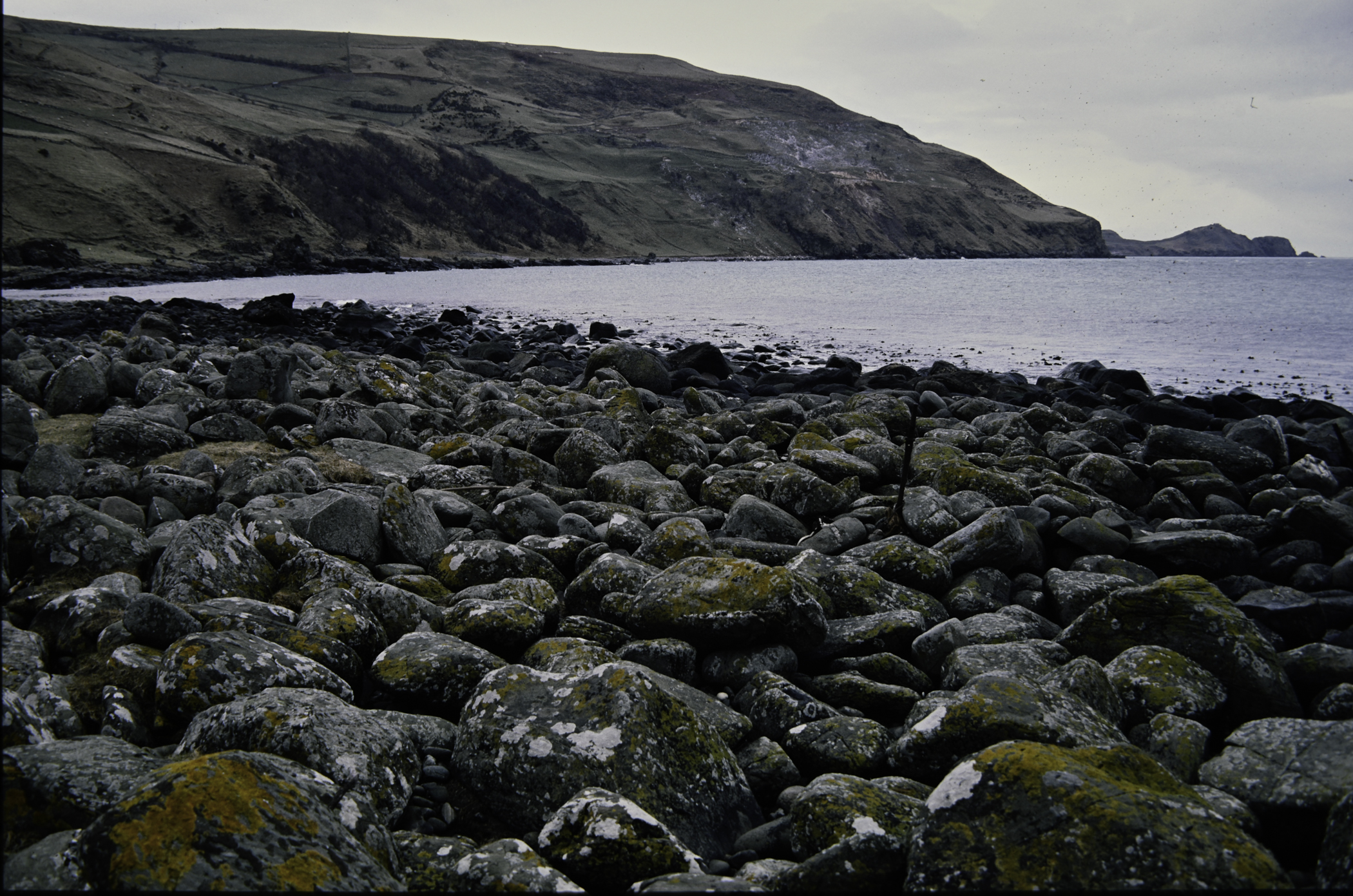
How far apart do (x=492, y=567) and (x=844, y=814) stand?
3.57 metres

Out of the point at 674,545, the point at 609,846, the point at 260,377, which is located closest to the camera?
the point at 609,846

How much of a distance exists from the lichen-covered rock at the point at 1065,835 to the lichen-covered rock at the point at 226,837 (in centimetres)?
201

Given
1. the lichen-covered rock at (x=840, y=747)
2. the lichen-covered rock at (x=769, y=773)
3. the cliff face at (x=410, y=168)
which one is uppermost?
the cliff face at (x=410, y=168)

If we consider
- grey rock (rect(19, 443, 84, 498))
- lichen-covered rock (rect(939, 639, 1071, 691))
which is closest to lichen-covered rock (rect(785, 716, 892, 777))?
lichen-covered rock (rect(939, 639, 1071, 691))

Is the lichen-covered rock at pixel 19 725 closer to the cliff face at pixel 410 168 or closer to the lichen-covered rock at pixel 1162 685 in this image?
the lichen-covered rock at pixel 1162 685

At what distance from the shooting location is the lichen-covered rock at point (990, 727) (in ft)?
12.7

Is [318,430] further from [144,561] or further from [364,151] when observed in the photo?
[364,151]

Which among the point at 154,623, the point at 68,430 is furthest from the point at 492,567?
the point at 68,430

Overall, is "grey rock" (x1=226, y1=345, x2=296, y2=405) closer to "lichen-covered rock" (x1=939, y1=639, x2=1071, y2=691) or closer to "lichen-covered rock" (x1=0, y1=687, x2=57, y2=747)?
"lichen-covered rock" (x1=0, y1=687, x2=57, y2=747)

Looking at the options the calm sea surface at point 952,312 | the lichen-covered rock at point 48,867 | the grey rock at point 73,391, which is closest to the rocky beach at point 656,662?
the lichen-covered rock at point 48,867

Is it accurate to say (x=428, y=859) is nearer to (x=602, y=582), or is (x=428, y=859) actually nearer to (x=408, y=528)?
(x=602, y=582)

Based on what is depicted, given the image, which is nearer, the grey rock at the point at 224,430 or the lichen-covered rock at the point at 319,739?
the lichen-covered rock at the point at 319,739

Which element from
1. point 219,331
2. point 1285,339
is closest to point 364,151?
point 219,331

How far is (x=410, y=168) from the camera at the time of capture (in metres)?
108
